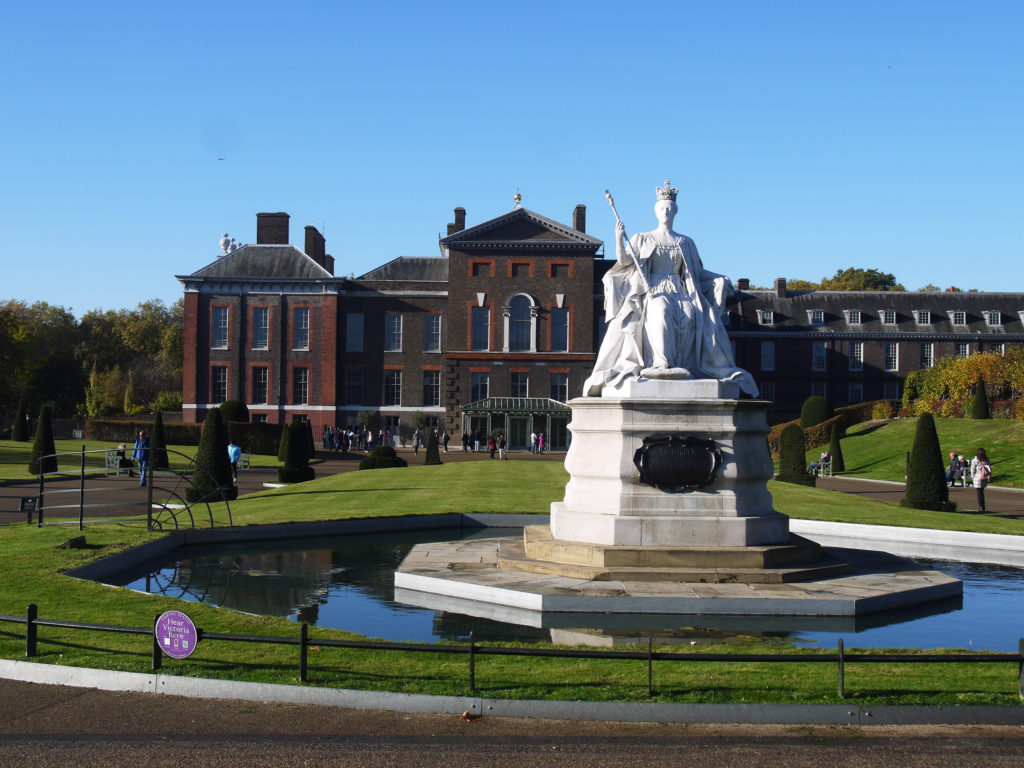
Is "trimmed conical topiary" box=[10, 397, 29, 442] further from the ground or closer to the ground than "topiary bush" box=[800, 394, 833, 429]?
closer to the ground

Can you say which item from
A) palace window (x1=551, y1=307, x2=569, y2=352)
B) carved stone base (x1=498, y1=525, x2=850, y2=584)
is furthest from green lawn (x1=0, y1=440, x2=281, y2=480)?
carved stone base (x1=498, y1=525, x2=850, y2=584)

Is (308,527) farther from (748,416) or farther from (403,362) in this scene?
(403,362)

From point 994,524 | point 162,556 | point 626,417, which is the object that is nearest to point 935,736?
point 626,417

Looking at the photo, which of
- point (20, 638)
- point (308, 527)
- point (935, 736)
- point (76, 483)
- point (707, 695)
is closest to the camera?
point (935, 736)

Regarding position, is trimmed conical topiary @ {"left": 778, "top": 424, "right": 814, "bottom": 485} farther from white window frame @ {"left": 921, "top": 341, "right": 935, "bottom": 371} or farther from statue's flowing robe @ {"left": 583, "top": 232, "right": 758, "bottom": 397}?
white window frame @ {"left": 921, "top": 341, "right": 935, "bottom": 371}

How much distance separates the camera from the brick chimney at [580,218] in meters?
59.9

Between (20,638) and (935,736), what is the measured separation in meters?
7.63

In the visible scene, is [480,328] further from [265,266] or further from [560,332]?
[265,266]

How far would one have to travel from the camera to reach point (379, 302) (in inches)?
2344

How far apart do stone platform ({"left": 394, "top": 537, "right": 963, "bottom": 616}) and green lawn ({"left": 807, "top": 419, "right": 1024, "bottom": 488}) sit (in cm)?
2604

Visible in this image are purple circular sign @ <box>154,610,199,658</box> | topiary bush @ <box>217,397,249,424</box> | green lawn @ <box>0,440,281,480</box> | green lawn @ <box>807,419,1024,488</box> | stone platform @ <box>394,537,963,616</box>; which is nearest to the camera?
purple circular sign @ <box>154,610,199,658</box>

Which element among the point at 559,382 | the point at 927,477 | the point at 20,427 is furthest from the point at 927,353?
the point at 20,427

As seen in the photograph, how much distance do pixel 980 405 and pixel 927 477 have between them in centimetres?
2456

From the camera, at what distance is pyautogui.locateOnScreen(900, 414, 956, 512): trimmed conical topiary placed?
2334 cm
